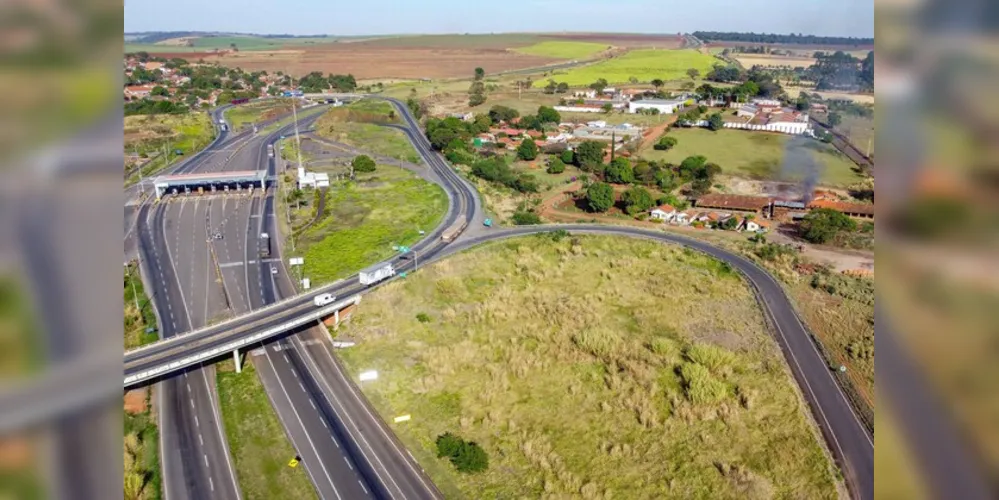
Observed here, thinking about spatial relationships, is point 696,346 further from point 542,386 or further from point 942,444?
point 942,444

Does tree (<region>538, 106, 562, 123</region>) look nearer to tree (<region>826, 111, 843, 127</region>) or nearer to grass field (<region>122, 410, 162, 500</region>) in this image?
tree (<region>826, 111, 843, 127</region>)

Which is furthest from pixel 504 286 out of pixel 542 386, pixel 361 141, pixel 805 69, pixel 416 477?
pixel 805 69

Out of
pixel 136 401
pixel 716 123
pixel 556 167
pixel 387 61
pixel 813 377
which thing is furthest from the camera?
pixel 387 61

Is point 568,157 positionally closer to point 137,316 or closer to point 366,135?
point 366,135

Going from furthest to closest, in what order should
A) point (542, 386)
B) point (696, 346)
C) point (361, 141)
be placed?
point (361, 141) < point (696, 346) < point (542, 386)

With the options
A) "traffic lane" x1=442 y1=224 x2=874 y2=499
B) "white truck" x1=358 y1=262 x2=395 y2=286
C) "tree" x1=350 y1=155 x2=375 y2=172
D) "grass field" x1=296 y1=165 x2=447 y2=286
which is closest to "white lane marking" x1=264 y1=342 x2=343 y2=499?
"white truck" x1=358 y1=262 x2=395 y2=286

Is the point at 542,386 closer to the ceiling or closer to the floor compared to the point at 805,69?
closer to the floor

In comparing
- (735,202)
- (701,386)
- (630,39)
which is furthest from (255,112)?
(630,39)
